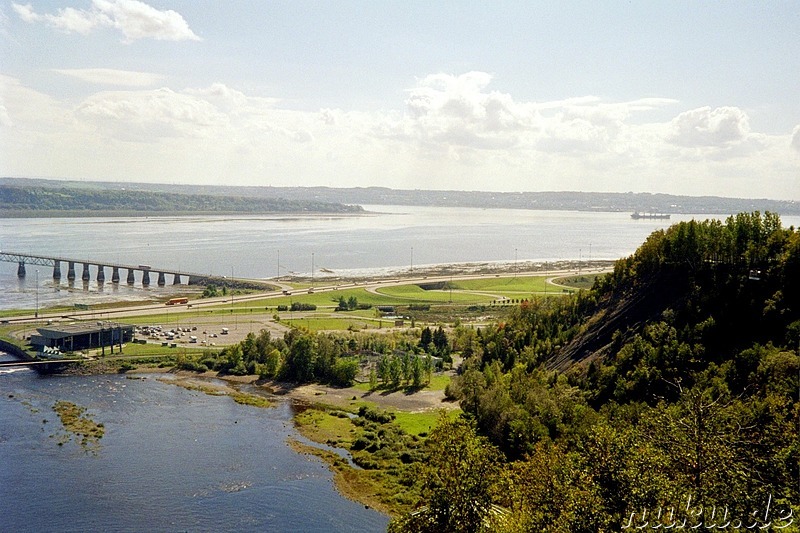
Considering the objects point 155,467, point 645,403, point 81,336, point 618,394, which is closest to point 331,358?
point 155,467

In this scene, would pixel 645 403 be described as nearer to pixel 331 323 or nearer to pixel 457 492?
A: pixel 457 492

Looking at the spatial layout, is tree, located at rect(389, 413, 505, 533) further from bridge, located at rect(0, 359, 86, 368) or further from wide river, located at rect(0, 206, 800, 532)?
bridge, located at rect(0, 359, 86, 368)

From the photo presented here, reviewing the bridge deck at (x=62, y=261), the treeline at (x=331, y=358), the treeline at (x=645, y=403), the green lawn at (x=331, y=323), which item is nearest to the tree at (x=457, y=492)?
the treeline at (x=645, y=403)

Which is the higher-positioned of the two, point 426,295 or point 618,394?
point 618,394

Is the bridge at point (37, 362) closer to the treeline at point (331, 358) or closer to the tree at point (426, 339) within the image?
the treeline at point (331, 358)

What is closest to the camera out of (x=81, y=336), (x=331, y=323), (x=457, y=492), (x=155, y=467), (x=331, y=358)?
(x=457, y=492)

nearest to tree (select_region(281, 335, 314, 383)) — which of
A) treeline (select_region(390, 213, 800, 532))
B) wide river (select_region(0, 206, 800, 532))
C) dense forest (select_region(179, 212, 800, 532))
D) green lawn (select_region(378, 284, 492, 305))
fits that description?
dense forest (select_region(179, 212, 800, 532))

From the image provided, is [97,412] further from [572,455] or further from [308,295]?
[308,295]
